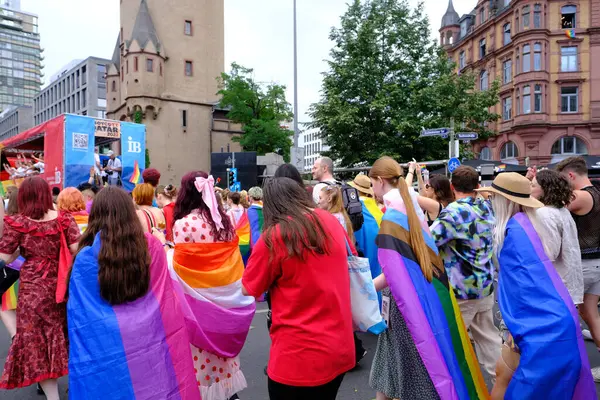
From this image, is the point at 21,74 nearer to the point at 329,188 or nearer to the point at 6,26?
the point at 6,26

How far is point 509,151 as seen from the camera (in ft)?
127

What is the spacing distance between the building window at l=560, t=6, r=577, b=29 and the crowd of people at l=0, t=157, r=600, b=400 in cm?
3851

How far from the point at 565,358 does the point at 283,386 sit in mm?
1796

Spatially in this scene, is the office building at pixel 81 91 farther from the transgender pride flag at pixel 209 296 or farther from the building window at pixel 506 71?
the transgender pride flag at pixel 209 296

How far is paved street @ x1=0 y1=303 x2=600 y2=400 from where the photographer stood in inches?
169

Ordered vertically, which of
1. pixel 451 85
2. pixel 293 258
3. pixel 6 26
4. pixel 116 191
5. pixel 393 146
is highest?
pixel 6 26

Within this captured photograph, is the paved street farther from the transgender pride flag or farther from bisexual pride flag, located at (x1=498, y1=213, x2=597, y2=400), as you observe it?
bisexual pride flag, located at (x1=498, y1=213, x2=597, y2=400)

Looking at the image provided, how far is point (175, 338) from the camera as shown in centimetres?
312

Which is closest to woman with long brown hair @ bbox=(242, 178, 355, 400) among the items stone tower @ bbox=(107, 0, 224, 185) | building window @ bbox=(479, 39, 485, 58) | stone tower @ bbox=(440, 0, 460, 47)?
stone tower @ bbox=(107, 0, 224, 185)

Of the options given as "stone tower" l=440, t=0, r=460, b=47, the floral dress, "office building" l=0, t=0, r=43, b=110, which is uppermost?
"office building" l=0, t=0, r=43, b=110

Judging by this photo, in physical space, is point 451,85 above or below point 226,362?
above

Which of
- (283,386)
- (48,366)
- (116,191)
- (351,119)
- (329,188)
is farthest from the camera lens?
(351,119)

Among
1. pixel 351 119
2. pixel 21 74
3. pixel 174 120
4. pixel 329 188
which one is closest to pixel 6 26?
pixel 21 74

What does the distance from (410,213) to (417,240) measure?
19 centimetres
